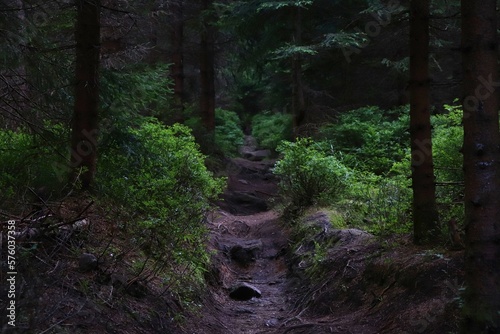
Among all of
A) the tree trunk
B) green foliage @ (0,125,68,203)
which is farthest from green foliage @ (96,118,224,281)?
the tree trunk

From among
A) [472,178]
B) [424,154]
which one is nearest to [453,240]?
[424,154]

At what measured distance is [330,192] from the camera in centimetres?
1159

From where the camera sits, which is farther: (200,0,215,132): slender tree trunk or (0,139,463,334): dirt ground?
(200,0,215,132): slender tree trunk

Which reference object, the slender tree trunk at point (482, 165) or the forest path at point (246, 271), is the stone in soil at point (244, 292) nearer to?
the forest path at point (246, 271)

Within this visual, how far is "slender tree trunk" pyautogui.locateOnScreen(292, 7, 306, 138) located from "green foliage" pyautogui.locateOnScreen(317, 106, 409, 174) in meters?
1.29

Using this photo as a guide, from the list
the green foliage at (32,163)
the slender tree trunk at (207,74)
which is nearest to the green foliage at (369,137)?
the slender tree trunk at (207,74)

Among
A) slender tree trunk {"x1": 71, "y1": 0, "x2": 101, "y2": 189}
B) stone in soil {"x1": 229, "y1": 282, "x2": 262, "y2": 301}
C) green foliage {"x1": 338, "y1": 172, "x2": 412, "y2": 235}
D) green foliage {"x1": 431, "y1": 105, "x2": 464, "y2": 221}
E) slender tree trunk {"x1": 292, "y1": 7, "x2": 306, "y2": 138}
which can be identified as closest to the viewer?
slender tree trunk {"x1": 71, "y1": 0, "x2": 101, "y2": 189}

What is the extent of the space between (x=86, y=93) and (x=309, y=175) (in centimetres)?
604

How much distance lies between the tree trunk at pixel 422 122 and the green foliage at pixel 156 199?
3.38m

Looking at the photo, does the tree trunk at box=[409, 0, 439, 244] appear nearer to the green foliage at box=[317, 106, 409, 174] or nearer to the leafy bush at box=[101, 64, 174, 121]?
the leafy bush at box=[101, 64, 174, 121]

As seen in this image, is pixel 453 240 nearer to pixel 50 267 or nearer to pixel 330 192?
pixel 50 267

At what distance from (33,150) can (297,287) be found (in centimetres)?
500

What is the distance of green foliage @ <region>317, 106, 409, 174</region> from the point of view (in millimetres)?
13742

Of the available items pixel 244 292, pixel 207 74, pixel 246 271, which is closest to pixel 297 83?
pixel 207 74
